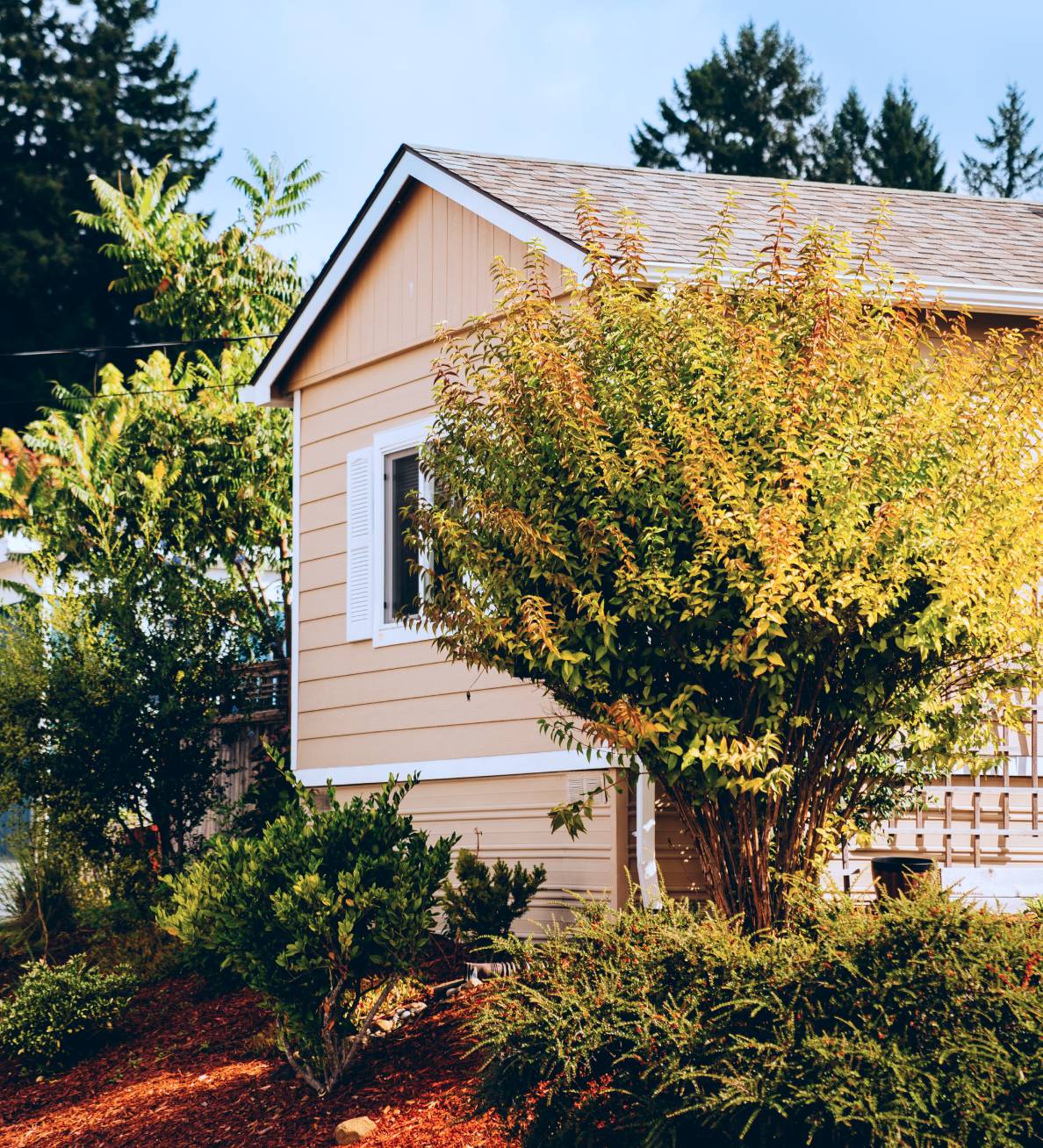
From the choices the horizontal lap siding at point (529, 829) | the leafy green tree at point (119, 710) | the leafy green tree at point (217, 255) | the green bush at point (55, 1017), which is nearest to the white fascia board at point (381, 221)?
the leafy green tree at point (119, 710)

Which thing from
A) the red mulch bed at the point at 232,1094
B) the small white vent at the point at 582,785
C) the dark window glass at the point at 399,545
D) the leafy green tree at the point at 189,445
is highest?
the leafy green tree at the point at 189,445

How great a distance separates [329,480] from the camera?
1220 cm

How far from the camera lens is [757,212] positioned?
38.2 feet

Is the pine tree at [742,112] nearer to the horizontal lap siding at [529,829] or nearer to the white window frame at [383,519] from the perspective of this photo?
the white window frame at [383,519]

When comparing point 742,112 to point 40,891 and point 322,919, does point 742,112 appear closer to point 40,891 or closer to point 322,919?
point 40,891

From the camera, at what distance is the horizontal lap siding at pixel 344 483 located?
10555 millimetres

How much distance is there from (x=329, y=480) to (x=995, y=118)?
3491 centimetres

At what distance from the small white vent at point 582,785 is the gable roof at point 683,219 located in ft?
10.8

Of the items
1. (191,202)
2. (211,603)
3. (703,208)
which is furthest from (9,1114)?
(191,202)

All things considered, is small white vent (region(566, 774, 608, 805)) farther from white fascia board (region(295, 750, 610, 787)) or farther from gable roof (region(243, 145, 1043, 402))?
gable roof (region(243, 145, 1043, 402))

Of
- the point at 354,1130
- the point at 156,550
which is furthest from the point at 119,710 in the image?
the point at 354,1130

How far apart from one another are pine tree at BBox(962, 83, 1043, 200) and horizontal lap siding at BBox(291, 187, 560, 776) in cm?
3173

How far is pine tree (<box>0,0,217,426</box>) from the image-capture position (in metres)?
30.2

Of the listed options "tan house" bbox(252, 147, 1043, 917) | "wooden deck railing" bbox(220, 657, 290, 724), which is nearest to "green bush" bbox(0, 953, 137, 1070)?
"tan house" bbox(252, 147, 1043, 917)
